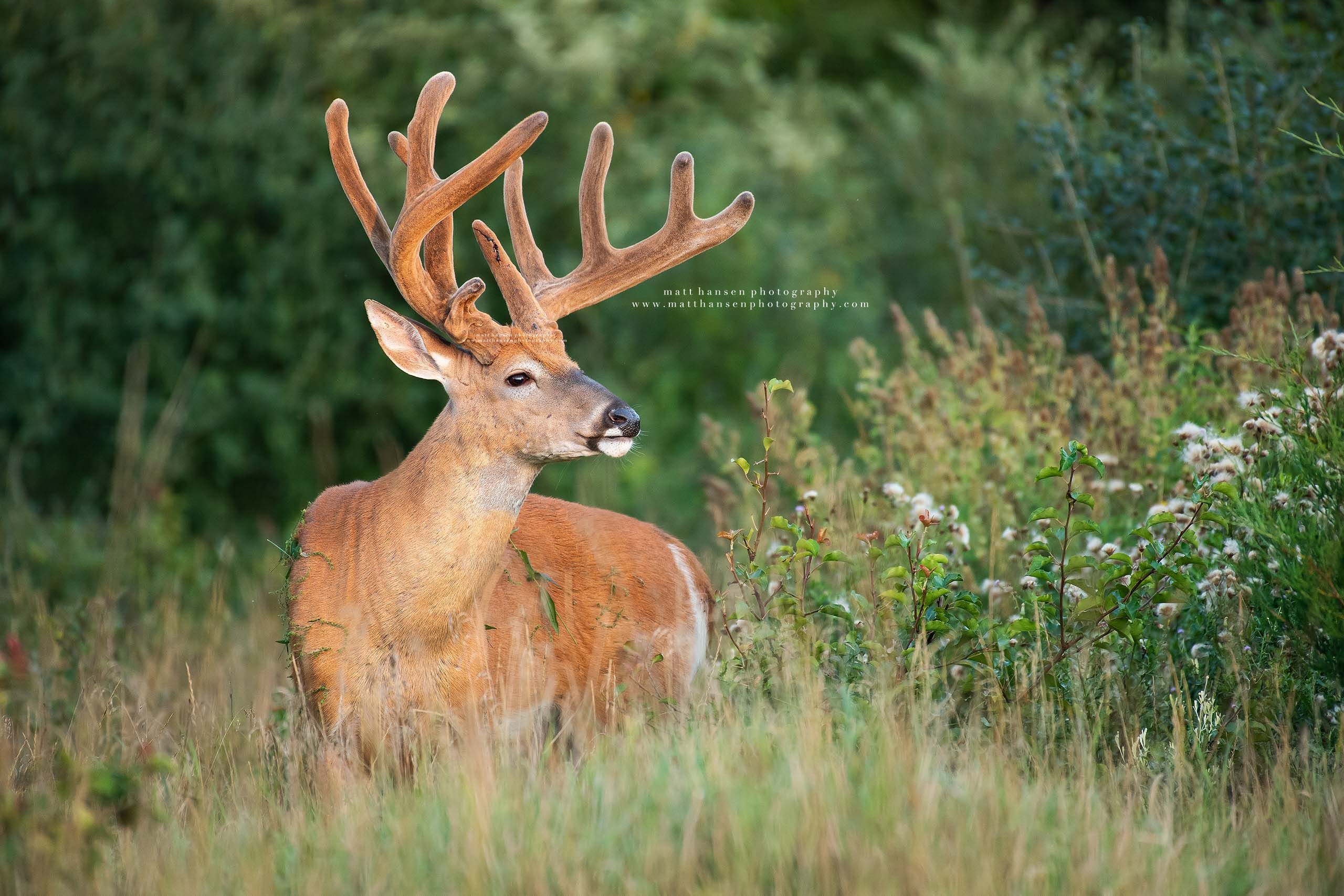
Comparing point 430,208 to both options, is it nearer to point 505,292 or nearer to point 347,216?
point 505,292

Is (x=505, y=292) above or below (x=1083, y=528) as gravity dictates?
above

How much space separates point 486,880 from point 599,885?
0.82 ft

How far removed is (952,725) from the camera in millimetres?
4258

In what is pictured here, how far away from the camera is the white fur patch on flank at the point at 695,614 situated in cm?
477

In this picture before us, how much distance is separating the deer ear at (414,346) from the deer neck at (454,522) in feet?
0.57

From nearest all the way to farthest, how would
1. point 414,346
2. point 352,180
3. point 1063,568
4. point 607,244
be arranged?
point 1063,568 → point 414,346 → point 352,180 → point 607,244

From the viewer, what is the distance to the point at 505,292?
4.55 m

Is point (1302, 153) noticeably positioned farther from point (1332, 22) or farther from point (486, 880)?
point (486, 880)

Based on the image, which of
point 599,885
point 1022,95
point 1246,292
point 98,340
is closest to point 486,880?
point 599,885

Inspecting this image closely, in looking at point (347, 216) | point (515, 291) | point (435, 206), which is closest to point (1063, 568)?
point (515, 291)

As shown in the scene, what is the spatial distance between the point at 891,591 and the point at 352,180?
7.57 ft

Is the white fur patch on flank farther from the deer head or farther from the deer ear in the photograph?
the deer ear

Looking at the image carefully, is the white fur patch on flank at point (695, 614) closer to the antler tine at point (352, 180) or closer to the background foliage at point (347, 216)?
the antler tine at point (352, 180)

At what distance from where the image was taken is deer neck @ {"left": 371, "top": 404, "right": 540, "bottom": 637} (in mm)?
4137
